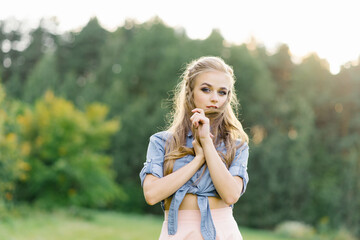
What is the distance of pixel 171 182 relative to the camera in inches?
89.0

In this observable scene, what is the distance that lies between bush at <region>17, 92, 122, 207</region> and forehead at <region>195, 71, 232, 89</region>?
16.3 meters

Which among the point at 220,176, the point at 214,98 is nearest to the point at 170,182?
the point at 220,176

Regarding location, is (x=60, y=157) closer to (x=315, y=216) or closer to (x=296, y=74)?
(x=315, y=216)

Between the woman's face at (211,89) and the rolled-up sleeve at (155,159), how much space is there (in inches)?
11.8

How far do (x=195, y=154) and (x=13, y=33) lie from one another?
35.6 m

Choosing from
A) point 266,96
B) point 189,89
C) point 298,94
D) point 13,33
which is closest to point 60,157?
point 266,96

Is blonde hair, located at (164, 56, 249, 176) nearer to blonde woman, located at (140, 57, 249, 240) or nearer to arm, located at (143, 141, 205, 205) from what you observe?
blonde woman, located at (140, 57, 249, 240)

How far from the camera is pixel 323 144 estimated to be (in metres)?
27.0

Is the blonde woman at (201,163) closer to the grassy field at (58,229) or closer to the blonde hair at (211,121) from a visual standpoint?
the blonde hair at (211,121)

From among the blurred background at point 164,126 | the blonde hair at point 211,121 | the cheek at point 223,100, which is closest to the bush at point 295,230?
the blurred background at point 164,126

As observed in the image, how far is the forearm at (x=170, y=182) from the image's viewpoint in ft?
7.41

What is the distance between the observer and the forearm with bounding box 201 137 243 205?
7.37 ft

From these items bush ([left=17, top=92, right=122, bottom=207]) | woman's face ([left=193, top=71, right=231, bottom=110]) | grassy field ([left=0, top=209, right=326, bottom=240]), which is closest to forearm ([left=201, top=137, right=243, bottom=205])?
woman's face ([left=193, top=71, right=231, bottom=110])

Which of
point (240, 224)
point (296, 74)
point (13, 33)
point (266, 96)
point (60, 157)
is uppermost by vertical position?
point (13, 33)
